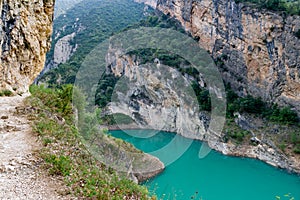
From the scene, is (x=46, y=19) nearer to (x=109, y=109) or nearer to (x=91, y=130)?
(x=91, y=130)

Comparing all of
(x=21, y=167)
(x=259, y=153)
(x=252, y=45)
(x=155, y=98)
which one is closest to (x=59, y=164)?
(x=21, y=167)

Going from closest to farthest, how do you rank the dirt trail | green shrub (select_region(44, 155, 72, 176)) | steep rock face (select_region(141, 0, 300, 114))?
1. the dirt trail
2. green shrub (select_region(44, 155, 72, 176))
3. steep rock face (select_region(141, 0, 300, 114))

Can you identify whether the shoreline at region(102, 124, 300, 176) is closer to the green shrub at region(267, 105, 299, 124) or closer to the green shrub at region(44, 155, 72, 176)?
the green shrub at region(267, 105, 299, 124)

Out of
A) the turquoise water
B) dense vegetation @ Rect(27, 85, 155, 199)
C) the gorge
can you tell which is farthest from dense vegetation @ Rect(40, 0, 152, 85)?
dense vegetation @ Rect(27, 85, 155, 199)

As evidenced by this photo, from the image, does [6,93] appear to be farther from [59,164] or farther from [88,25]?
[88,25]

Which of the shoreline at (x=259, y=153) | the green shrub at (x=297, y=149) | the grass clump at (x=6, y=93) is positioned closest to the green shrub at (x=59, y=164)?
the grass clump at (x=6, y=93)
